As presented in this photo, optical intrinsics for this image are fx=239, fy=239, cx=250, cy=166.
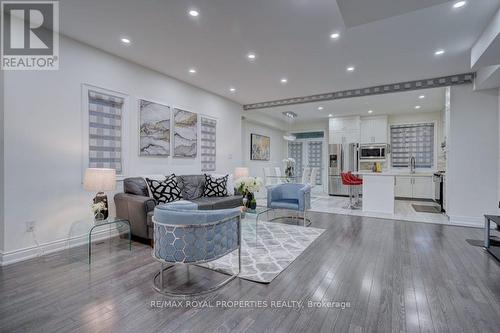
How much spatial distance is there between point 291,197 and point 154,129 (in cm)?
302

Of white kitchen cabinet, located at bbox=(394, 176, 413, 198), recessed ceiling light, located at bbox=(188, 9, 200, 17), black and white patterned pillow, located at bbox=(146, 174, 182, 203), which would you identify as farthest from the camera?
white kitchen cabinet, located at bbox=(394, 176, 413, 198)

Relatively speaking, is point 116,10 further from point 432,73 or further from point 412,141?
point 412,141

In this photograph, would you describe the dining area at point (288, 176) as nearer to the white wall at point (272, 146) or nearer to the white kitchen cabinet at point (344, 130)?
the white wall at point (272, 146)

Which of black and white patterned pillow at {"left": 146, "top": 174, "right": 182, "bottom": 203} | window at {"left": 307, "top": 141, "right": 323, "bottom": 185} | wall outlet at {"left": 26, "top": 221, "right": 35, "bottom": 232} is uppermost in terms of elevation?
window at {"left": 307, "top": 141, "right": 323, "bottom": 185}

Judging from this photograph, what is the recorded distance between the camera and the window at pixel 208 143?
18.7 feet

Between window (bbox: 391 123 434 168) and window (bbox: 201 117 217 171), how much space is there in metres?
6.43

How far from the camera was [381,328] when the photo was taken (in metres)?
1.74

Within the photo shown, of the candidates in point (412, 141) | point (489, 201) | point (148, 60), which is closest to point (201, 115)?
point (148, 60)

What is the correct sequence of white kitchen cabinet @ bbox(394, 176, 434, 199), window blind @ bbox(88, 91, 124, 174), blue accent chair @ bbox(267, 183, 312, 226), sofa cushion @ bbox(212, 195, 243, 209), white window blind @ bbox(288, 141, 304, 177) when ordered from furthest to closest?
white window blind @ bbox(288, 141, 304, 177), white kitchen cabinet @ bbox(394, 176, 434, 199), blue accent chair @ bbox(267, 183, 312, 226), sofa cushion @ bbox(212, 195, 243, 209), window blind @ bbox(88, 91, 124, 174)

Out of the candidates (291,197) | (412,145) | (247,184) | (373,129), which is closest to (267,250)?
(247,184)

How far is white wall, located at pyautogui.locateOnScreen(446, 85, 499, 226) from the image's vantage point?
4.57 meters

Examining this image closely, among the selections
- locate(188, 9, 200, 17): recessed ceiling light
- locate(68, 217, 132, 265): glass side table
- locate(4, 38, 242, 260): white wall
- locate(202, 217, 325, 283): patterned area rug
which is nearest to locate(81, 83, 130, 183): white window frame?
locate(4, 38, 242, 260): white wall

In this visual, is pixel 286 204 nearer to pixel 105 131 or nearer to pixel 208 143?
pixel 208 143

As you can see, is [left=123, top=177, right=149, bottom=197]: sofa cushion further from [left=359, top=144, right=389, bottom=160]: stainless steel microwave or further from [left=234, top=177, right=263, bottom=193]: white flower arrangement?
[left=359, top=144, right=389, bottom=160]: stainless steel microwave
